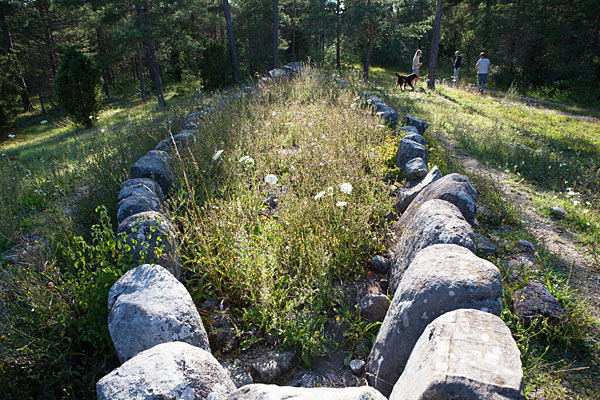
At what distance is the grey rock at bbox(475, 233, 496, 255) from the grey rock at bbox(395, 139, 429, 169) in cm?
153

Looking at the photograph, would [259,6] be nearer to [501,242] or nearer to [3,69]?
[3,69]

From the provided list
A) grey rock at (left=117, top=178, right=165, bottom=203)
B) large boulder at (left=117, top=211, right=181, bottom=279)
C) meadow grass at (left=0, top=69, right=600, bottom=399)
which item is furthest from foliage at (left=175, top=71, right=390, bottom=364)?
grey rock at (left=117, top=178, right=165, bottom=203)

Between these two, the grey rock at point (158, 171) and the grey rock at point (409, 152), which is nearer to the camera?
the grey rock at point (158, 171)

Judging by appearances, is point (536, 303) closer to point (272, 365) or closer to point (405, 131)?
point (272, 365)

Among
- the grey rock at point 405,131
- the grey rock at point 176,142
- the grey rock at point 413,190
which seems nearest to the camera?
the grey rock at point 413,190

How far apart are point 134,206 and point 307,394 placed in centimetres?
244

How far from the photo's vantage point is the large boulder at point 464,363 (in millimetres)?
1293

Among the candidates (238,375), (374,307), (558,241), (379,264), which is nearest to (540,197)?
(558,241)

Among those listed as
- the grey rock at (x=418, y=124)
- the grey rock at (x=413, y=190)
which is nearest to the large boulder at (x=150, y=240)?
the grey rock at (x=413, y=190)

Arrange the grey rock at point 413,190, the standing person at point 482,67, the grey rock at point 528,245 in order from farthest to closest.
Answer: the standing person at point 482,67
the grey rock at point 413,190
the grey rock at point 528,245

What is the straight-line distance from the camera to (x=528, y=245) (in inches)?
131

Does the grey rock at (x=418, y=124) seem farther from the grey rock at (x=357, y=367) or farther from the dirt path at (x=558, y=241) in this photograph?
the grey rock at (x=357, y=367)

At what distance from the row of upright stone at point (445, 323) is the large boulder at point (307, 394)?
224 mm

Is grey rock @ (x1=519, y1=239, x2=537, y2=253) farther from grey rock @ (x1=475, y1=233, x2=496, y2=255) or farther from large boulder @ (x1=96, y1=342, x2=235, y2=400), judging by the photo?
large boulder @ (x1=96, y1=342, x2=235, y2=400)
